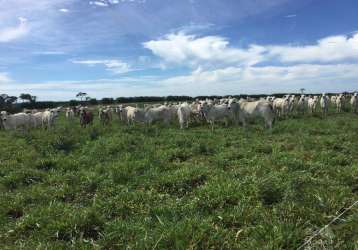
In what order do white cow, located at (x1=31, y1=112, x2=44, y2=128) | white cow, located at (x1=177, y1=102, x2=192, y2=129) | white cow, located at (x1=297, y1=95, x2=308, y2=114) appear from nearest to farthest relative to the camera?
white cow, located at (x1=177, y1=102, x2=192, y2=129)
white cow, located at (x1=31, y1=112, x2=44, y2=128)
white cow, located at (x1=297, y1=95, x2=308, y2=114)

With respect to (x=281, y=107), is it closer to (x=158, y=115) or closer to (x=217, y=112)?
(x=217, y=112)

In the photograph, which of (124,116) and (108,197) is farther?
(124,116)

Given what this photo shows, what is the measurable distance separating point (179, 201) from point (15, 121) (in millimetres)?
22868

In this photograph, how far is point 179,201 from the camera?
6.98 meters

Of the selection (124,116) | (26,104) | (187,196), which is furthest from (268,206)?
(26,104)

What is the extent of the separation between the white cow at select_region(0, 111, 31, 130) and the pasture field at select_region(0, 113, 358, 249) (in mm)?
15360

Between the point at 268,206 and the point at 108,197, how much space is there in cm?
322

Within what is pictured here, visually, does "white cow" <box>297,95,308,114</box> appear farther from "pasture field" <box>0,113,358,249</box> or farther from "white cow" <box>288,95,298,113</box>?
"pasture field" <box>0,113,358,249</box>

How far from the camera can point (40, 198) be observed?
7906 millimetres

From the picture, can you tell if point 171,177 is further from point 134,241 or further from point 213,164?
point 134,241

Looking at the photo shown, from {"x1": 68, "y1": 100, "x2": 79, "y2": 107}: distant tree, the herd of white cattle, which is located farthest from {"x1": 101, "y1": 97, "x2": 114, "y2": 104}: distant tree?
the herd of white cattle

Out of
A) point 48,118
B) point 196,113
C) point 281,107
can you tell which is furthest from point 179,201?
point 281,107

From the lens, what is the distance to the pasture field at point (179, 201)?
5.35m

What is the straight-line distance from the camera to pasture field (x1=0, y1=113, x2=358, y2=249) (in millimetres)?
5348
